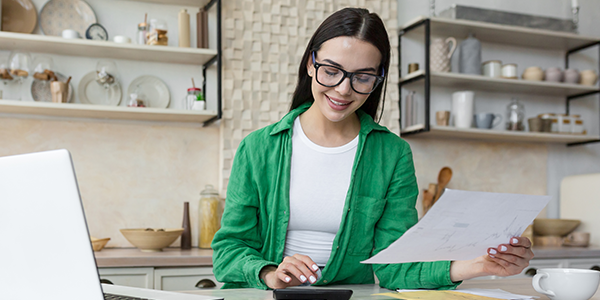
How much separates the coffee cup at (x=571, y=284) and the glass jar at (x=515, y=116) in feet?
7.22

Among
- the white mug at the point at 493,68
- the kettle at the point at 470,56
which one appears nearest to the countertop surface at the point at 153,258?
the kettle at the point at 470,56

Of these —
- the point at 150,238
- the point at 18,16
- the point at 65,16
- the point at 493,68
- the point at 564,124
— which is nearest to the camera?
the point at 150,238

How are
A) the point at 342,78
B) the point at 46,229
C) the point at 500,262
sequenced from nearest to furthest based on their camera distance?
the point at 46,229 → the point at 500,262 → the point at 342,78

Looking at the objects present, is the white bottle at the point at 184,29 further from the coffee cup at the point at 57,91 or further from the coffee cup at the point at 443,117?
the coffee cup at the point at 443,117

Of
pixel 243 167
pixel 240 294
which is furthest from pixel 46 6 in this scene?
pixel 240 294

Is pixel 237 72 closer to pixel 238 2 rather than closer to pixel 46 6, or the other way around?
pixel 238 2

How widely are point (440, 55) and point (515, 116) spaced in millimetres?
609

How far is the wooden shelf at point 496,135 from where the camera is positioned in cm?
284

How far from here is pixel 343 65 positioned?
120 cm

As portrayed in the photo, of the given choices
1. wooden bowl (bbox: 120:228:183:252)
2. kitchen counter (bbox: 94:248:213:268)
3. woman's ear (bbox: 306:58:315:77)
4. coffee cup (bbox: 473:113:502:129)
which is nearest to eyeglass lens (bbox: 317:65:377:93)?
woman's ear (bbox: 306:58:315:77)

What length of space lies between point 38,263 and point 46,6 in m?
2.26

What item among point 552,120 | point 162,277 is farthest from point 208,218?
point 552,120

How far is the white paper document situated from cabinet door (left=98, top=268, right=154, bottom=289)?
1473mm

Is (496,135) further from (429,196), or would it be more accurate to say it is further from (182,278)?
(182,278)
